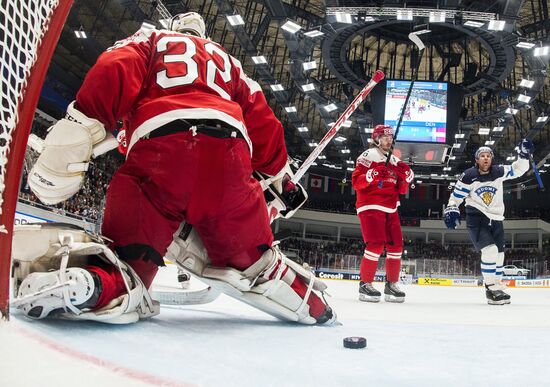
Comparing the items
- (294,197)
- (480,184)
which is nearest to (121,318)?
(294,197)

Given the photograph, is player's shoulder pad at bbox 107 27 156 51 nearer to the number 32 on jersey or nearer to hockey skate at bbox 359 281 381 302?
the number 32 on jersey


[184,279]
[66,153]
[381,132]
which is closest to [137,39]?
[66,153]

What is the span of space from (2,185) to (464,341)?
1.34m

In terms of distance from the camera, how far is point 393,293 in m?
3.90

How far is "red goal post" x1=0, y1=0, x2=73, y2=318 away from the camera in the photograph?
711mm

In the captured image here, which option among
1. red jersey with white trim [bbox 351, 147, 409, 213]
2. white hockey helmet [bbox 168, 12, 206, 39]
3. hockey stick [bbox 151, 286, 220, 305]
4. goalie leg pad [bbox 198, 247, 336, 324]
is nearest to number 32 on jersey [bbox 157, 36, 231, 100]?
white hockey helmet [bbox 168, 12, 206, 39]

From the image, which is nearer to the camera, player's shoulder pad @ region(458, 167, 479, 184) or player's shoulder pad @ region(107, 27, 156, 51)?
player's shoulder pad @ region(107, 27, 156, 51)

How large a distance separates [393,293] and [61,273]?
10.5 feet

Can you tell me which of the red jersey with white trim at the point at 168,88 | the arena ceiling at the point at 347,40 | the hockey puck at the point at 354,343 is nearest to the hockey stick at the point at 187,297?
the red jersey with white trim at the point at 168,88

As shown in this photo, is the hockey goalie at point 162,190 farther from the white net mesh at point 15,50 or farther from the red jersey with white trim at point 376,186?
the red jersey with white trim at point 376,186

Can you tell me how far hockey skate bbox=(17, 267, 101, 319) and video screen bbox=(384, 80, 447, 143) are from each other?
31.2 feet

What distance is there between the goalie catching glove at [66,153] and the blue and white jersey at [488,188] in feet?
11.5

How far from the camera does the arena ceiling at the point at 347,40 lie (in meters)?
9.27

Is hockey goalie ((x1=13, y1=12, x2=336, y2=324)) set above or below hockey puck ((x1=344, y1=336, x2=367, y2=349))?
above
